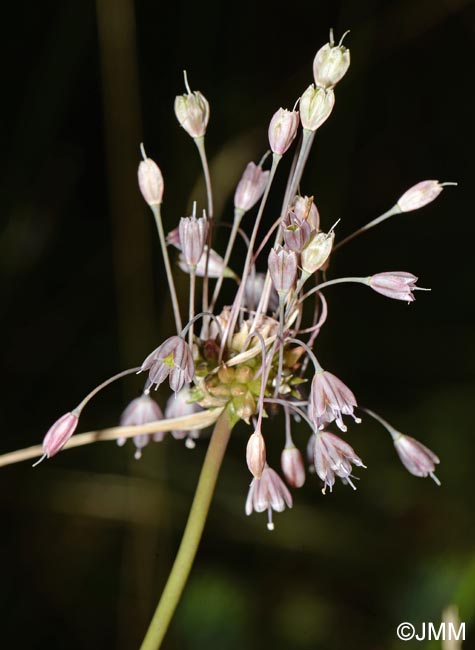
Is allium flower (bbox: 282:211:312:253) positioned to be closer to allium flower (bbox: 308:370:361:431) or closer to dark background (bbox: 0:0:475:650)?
allium flower (bbox: 308:370:361:431)

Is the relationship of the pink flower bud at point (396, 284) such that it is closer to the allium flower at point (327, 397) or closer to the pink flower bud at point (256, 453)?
the allium flower at point (327, 397)

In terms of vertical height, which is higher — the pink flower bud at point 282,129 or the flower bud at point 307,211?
the pink flower bud at point 282,129

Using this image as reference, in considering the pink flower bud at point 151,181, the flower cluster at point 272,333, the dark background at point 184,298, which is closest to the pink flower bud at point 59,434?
the flower cluster at point 272,333

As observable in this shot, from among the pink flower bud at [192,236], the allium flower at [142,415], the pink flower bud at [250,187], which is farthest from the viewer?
the allium flower at [142,415]

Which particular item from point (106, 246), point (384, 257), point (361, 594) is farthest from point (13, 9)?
point (361, 594)

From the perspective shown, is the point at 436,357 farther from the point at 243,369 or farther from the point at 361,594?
the point at 243,369

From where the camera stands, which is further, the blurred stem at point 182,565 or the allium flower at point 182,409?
the allium flower at point 182,409
